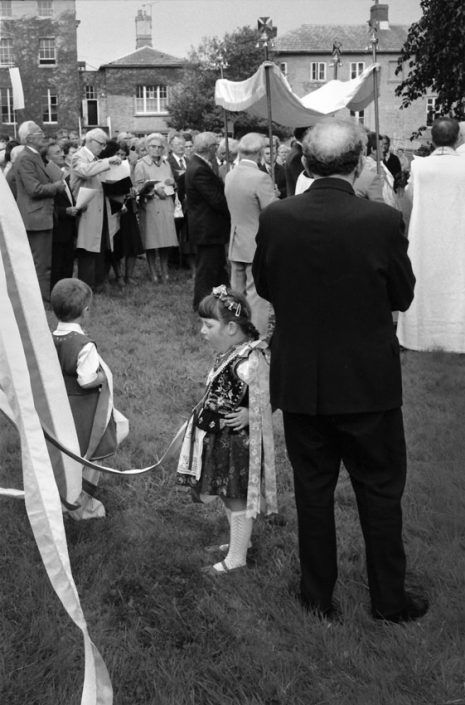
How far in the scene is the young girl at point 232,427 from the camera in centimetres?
421

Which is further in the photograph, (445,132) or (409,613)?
(445,132)

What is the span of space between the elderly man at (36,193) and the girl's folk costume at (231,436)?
21.1ft

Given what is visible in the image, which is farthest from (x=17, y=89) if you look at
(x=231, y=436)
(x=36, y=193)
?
(x=231, y=436)

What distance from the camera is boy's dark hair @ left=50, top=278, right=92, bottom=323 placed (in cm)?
470

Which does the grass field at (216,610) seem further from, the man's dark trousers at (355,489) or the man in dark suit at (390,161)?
the man in dark suit at (390,161)

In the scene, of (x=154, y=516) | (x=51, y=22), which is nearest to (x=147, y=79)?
(x=51, y=22)

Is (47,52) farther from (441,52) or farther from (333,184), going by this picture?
(333,184)

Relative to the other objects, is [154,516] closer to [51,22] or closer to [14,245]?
[14,245]

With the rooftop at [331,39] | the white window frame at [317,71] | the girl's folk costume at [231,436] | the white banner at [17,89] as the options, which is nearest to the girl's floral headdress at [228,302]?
the girl's folk costume at [231,436]

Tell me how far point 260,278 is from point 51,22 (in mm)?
59435

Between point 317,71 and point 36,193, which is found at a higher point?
point 317,71

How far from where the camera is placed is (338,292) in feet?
11.3

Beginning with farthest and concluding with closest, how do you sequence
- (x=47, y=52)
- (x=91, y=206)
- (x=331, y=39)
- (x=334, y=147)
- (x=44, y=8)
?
(x=331, y=39) → (x=44, y=8) → (x=47, y=52) → (x=91, y=206) → (x=334, y=147)

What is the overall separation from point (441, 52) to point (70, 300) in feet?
38.3
